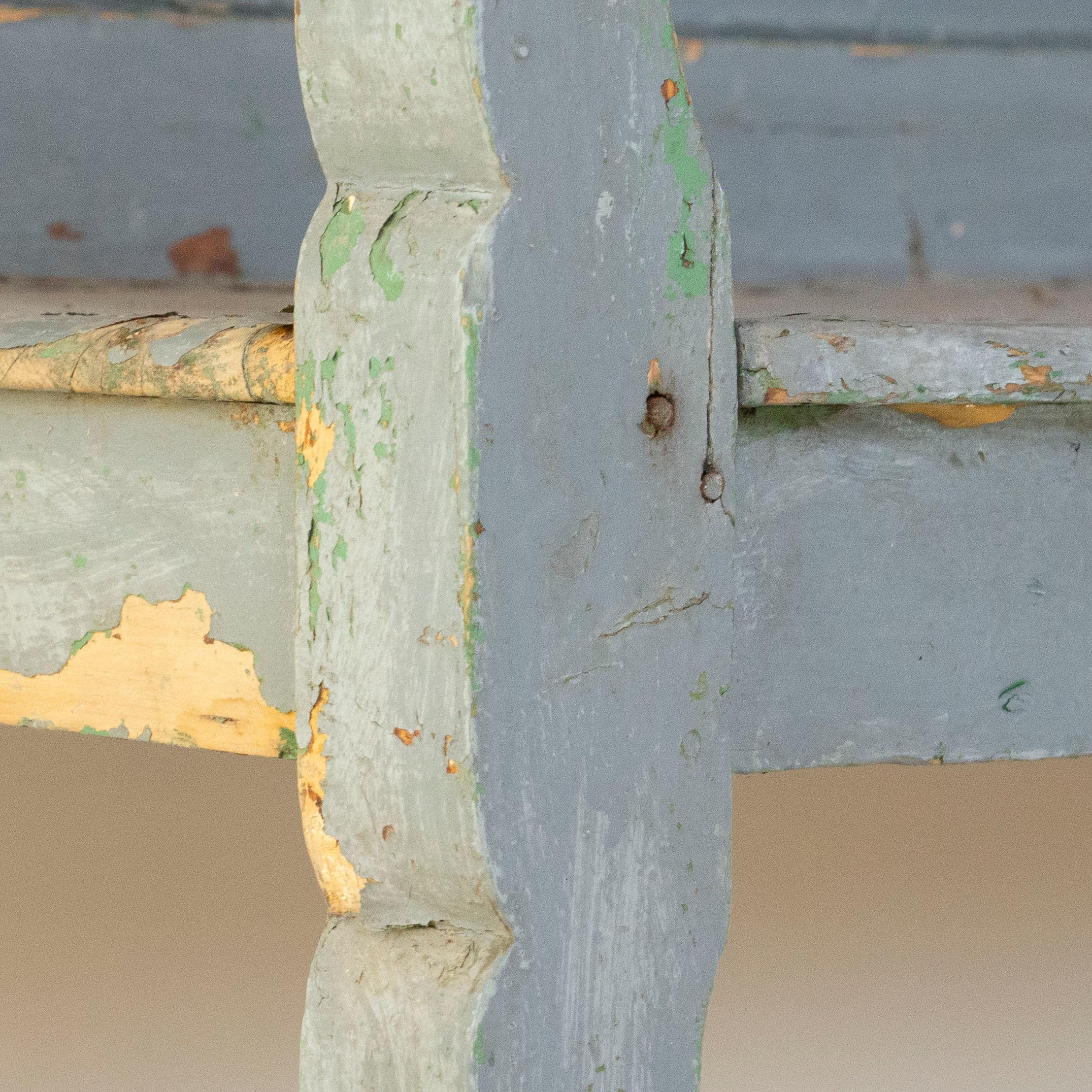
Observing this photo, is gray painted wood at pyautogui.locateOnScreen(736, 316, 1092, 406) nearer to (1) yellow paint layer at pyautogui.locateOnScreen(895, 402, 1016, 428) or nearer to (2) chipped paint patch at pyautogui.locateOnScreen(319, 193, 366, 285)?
(1) yellow paint layer at pyautogui.locateOnScreen(895, 402, 1016, 428)

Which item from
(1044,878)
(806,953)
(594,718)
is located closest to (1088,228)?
(1044,878)

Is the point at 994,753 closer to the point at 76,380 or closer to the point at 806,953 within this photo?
the point at 76,380

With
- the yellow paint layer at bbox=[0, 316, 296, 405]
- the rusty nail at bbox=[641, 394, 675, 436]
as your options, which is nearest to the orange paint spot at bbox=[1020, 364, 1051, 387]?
the rusty nail at bbox=[641, 394, 675, 436]

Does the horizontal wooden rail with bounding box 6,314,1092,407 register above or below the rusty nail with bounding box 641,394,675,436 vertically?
above

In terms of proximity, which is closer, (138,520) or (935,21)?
(138,520)

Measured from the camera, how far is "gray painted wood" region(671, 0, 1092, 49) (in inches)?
56.7

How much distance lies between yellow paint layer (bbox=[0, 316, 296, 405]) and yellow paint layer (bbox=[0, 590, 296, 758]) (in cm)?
7

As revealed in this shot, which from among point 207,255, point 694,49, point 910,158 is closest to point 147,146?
point 207,255

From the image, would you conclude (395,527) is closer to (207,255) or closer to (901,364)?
(901,364)

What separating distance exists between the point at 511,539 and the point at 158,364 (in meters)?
0.13

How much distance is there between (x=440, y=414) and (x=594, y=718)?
97mm

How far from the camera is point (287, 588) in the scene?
46cm

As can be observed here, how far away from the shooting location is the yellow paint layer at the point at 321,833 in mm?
448

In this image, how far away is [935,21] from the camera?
1468mm
